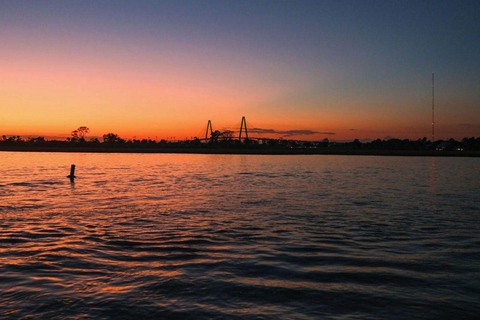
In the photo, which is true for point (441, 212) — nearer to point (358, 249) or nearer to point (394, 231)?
point (394, 231)

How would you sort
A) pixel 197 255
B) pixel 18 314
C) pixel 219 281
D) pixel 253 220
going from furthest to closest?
pixel 253 220 < pixel 197 255 < pixel 219 281 < pixel 18 314

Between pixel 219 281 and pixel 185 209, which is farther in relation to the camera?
pixel 185 209

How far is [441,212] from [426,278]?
12.9m

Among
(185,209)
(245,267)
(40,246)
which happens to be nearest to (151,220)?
(185,209)

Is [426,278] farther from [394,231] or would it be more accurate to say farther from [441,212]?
[441,212]

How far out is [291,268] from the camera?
10195mm

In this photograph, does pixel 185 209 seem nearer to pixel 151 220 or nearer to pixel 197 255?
pixel 151 220

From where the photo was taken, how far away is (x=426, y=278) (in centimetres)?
947

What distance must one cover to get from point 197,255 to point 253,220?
6.56 m

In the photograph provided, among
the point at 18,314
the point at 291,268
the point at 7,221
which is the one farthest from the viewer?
the point at 7,221

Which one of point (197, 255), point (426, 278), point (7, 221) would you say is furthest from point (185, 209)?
point (426, 278)

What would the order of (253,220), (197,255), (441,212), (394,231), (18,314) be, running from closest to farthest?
(18,314) → (197,255) → (394,231) → (253,220) → (441,212)

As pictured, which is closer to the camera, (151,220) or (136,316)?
(136,316)

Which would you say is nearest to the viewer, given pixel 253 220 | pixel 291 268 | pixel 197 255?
pixel 291 268
